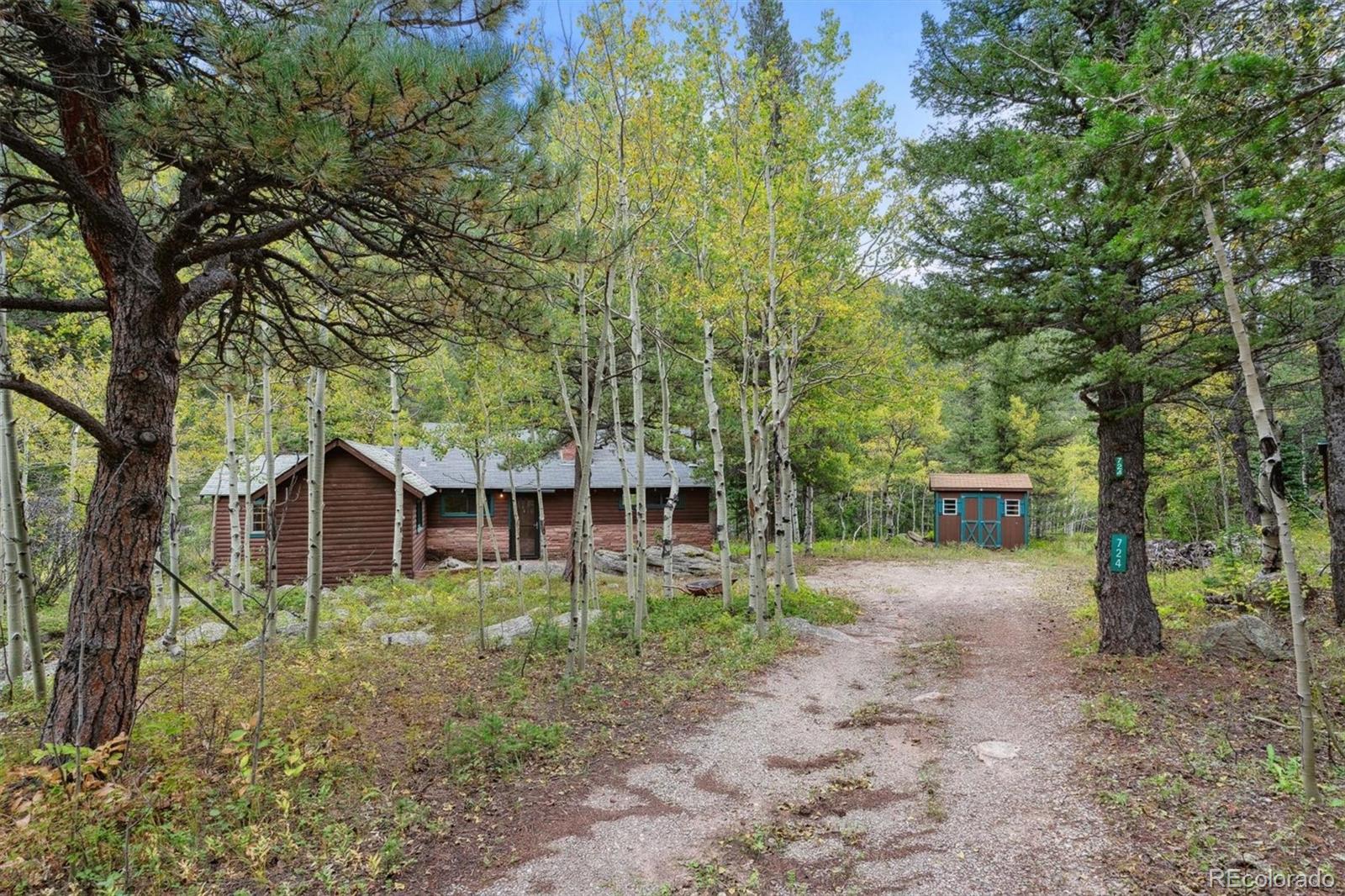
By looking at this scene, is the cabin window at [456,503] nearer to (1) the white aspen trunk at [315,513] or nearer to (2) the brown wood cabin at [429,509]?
(2) the brown wood cabin at [429,509]

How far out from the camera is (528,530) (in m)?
22.1

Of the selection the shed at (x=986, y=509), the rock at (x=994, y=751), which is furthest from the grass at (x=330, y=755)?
the shed at (x=986, y=509)

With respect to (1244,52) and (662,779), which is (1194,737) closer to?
(662,779)

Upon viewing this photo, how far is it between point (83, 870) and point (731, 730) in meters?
4.63

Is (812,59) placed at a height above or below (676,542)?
above

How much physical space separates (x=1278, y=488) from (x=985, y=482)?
23.8 m

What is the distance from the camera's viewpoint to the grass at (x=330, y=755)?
11.1 feet

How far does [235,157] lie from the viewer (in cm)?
349

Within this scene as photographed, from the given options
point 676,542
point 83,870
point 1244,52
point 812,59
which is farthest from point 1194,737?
point 676,542

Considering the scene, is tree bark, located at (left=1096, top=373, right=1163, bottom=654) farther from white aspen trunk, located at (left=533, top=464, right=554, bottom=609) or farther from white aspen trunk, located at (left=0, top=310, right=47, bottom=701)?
white aspen trunk, located at (left=0, top=310, right=47, bottom=701)

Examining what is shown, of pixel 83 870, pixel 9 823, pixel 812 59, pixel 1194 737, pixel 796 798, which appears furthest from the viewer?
pixel 812 59

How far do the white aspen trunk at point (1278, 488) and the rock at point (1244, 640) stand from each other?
12.4ft

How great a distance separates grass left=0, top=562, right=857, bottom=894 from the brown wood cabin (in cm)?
837

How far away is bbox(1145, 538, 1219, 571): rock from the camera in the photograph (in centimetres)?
1516
